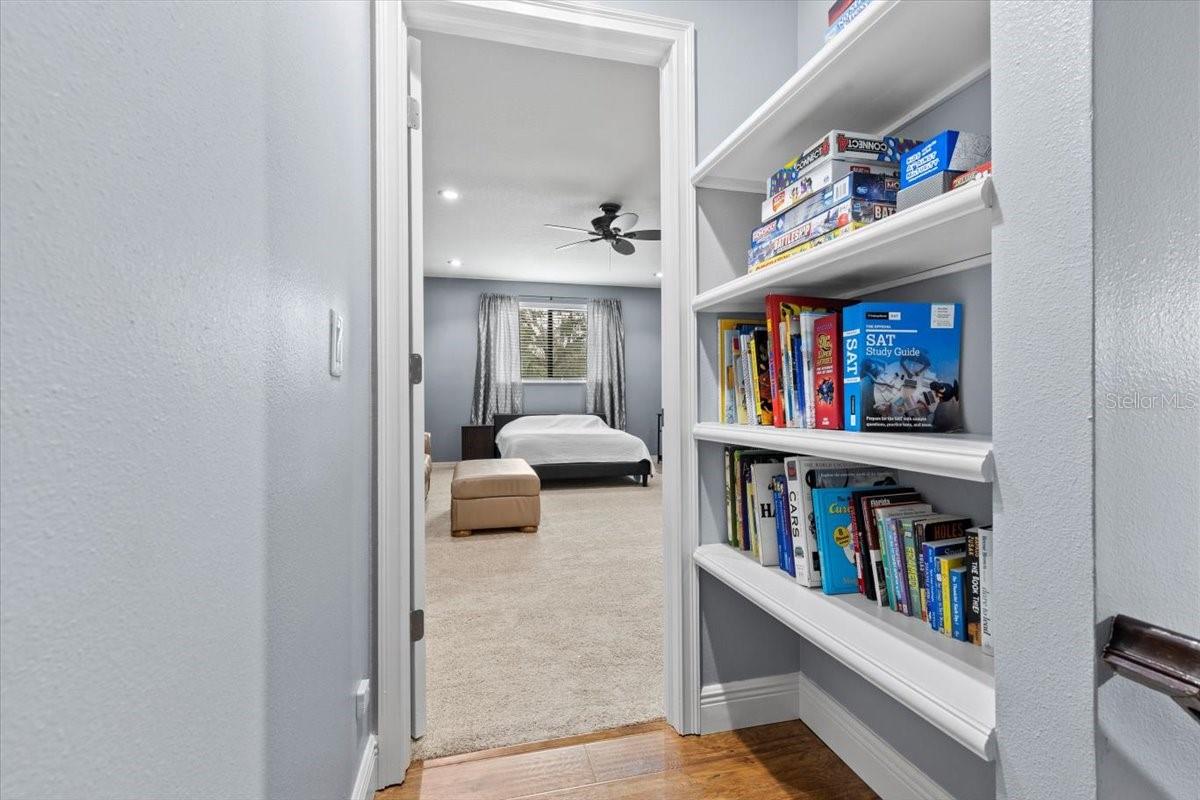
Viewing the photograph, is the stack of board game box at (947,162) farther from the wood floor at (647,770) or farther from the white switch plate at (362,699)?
the white switch plate at (362,699)

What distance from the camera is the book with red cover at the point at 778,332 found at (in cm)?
138

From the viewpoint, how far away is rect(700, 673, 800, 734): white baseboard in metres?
1.68

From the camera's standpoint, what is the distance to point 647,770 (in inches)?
59.3

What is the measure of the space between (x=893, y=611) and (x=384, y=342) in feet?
4.48

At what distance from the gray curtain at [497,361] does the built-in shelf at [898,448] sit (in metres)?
6.57

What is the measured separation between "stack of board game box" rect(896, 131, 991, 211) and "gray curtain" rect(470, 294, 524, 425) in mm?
6928

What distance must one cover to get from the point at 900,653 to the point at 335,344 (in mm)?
1162

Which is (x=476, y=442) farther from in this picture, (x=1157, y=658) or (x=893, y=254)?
(x=1157, y=658)

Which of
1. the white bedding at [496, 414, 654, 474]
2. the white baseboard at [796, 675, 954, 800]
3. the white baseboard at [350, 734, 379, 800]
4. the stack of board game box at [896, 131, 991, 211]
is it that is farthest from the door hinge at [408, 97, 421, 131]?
the white bedding at [496, 414, 654, 474]

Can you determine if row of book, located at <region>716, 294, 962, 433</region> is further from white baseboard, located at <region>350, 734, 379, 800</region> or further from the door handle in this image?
white baseboard, located at <region>350, 734, 379, 800</region>

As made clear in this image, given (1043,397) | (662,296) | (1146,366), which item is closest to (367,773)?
(662,296)

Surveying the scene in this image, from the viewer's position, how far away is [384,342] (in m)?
1.55

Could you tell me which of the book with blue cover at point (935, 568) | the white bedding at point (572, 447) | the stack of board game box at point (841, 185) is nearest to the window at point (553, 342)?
the white bedding at point (572, 447)

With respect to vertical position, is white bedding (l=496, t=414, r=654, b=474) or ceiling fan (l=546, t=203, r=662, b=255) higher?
ceiling fan (l=546, t=203, r=662, b=255)
